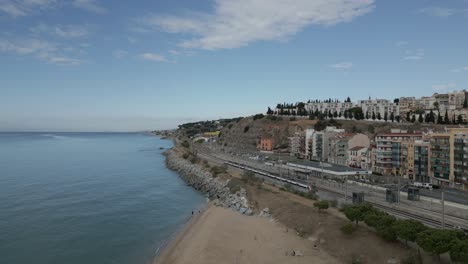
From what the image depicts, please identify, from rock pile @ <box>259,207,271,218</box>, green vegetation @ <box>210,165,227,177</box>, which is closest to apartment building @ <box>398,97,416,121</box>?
green vegetation @ <box>210,165,227,177</box>

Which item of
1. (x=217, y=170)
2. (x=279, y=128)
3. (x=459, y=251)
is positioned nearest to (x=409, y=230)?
(x=459, y=251)

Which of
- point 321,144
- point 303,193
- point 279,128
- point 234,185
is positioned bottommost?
point 234,185

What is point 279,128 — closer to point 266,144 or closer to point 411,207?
point 266,144

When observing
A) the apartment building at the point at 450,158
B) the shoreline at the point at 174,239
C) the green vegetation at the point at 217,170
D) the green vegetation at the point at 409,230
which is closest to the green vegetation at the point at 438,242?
the green vegetation at the point at 409,230

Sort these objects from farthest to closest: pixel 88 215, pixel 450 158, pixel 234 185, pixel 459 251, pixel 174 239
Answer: pixel 234 185, pixel 450 158, pixel 88 215, pixel 174 239, pixel 459 251

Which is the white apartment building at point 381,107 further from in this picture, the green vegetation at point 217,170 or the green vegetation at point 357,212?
the green vegetation at point 357,212

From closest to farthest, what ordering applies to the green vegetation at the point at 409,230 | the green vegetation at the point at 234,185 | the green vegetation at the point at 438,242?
the green vegetation at the point at 438,242 → the green vegetation at the point at 409,230 → the green vegetation at the point at 234,185

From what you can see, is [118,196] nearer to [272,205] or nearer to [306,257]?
[272,205]
